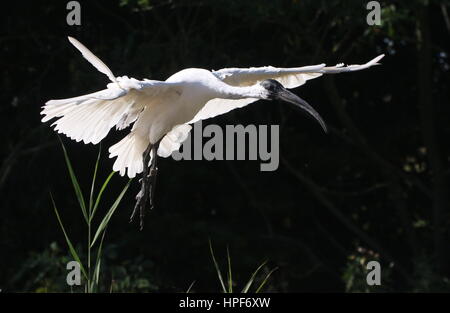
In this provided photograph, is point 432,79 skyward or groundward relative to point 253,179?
skyward

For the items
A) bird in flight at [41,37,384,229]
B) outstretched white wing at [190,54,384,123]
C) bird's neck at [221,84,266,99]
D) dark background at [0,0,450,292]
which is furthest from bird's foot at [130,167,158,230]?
dark background at [0,0,450,292]

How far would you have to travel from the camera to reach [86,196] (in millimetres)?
9469

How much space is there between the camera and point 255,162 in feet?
32.1

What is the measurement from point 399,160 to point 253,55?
2.43m

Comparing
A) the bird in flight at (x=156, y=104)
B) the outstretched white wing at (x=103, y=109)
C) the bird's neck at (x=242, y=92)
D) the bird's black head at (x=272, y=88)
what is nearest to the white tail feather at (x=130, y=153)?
the bird in flight at (x=156, y=104)

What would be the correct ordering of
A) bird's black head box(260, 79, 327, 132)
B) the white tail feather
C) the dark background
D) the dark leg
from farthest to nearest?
the dark background < the white tail feather < the dark leg < bird's black head box(260, 79, 327, 132)

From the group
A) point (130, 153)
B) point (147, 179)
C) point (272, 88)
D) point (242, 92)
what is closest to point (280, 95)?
point (272, 88)

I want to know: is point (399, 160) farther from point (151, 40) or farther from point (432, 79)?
point (151, 40)

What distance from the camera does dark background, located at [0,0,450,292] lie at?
8312 mm

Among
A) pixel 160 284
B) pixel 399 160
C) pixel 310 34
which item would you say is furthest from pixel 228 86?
pixel 399 160

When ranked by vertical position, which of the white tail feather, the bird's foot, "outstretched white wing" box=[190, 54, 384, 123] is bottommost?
the bird's foot

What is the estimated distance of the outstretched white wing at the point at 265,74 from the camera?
538 cm

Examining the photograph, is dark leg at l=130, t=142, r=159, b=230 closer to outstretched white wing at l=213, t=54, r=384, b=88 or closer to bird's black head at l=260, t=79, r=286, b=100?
outstretched white wing at l=213, t=54, r=384, b=88

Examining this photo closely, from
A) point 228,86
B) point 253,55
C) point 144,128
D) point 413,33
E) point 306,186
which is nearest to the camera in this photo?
point 228,86
